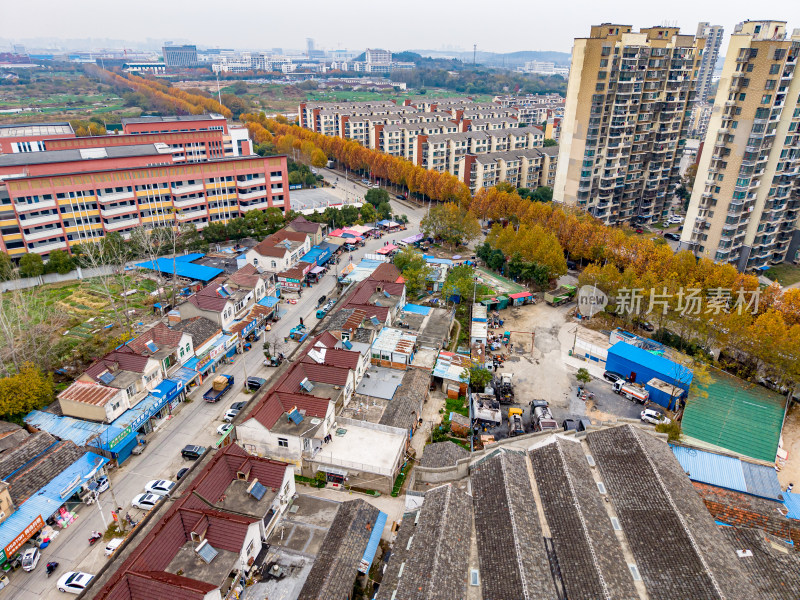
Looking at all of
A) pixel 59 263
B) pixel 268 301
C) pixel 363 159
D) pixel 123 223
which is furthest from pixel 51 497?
pixel 363 159

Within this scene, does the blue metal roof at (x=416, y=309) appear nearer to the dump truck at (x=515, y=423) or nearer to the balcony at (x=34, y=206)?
the dump truck at (x=515, y=423)

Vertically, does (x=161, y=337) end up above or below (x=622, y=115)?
below

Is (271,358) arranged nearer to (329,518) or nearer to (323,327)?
(323,327)

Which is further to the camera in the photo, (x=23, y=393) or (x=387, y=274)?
(x=387, y=274)

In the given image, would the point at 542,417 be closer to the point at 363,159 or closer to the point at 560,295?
the point at 560,295

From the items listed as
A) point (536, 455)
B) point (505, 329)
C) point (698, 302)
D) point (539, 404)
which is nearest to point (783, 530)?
point (536, 455)

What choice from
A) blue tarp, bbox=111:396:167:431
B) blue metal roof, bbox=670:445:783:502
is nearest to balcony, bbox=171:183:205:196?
blue tarp, bbox=111:396:167:431

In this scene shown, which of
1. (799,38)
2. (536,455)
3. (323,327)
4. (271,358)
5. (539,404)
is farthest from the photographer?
(799,38)
